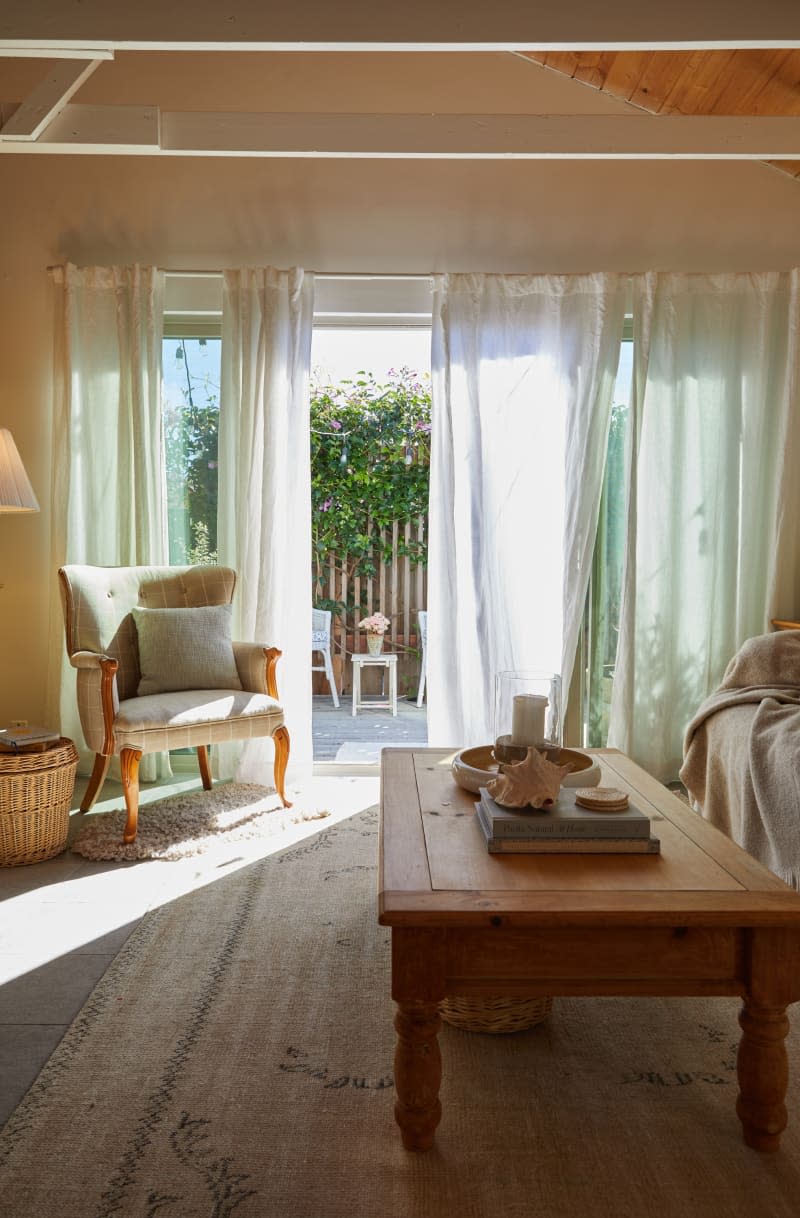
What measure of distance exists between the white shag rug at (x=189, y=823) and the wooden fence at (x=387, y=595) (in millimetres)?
2700

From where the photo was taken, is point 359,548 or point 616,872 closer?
point 616,872

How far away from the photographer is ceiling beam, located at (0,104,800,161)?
309 cm

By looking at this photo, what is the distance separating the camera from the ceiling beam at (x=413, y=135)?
3.09 metres

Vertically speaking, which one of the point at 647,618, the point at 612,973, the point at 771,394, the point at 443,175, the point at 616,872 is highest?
the point at 443,175

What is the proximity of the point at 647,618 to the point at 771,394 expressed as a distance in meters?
1.16

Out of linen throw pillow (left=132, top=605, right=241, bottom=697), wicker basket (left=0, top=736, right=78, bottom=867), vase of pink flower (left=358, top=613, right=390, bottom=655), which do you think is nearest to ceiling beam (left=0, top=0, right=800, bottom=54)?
linen throw pillow (left=132, top=605, right=241, bottom=697)

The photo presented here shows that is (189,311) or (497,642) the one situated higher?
(189,311)

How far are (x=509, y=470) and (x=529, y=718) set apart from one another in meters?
2.32

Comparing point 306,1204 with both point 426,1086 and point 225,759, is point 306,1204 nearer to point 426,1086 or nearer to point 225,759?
point 426,1086

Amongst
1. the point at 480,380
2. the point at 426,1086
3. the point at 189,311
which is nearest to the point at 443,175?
the point at 480,380

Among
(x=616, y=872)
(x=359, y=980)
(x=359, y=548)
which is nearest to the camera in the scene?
(x=616, y=872)

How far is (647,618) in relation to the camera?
4.08 m

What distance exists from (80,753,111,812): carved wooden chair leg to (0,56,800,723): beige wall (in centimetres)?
77

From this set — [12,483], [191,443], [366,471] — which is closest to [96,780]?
[12,483]
